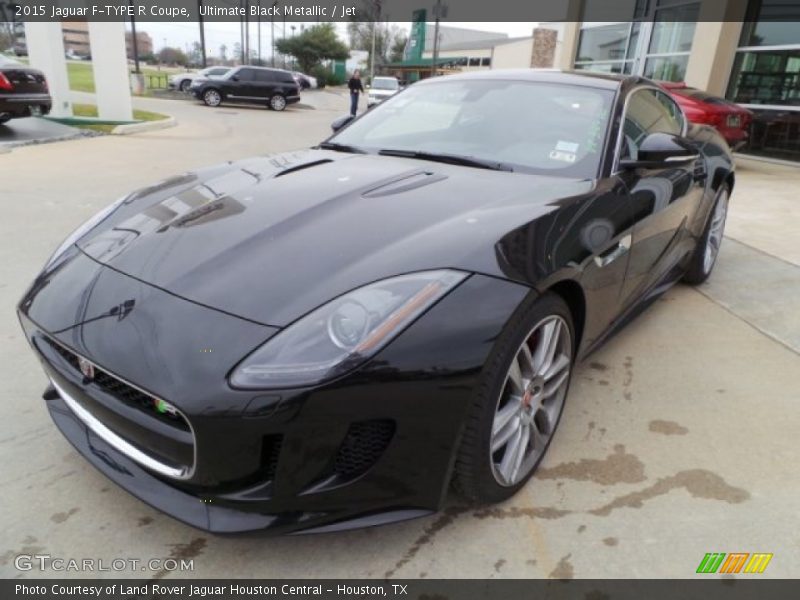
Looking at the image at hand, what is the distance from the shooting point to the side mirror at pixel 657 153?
2584 millimetres

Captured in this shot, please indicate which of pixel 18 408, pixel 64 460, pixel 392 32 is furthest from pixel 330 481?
pixel 392 32

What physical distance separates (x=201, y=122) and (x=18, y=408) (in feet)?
46.3

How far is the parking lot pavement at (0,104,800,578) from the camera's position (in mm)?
1791

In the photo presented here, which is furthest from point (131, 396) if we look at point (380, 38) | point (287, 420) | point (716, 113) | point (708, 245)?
point (380, 38)

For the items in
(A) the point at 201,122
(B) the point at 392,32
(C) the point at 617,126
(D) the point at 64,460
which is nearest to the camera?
(D) the point at 64,460

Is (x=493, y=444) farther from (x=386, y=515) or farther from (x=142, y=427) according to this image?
(x=142, y=427)

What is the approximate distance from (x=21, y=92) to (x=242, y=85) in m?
13.2

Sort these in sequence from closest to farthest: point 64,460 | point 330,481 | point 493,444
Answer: point 330,481
point 493,444
point 64,460

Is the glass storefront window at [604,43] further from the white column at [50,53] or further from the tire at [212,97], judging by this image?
the white column at [50,53]

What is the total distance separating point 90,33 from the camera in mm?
11719

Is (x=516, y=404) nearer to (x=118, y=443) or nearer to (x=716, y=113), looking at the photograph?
(x=118, y=443)

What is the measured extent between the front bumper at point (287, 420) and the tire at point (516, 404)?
78 millimetres

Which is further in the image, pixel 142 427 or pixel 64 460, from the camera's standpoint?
pixel 64 460

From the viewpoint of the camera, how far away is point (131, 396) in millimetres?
1639
